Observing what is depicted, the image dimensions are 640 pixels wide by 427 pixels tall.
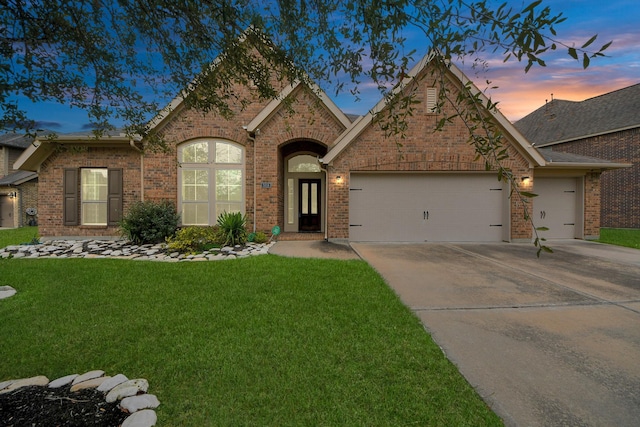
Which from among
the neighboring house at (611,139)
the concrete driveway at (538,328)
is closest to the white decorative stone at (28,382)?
the concrete driveway at (538,328)

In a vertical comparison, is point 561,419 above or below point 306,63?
below

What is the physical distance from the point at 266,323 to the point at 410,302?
83.6 inches

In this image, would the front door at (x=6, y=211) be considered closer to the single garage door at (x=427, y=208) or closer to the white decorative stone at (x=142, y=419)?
the single garage door at (x=427, y=208)

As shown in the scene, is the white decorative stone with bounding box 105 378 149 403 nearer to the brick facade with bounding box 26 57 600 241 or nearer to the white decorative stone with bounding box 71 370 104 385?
the white decorative stone with bounding box 71 370 104 385

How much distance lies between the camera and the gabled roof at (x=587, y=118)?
18438mm

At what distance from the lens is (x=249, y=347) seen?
3105 millimetres

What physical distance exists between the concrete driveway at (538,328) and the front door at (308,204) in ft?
20.5

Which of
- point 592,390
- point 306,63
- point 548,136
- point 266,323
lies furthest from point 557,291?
point 548,136

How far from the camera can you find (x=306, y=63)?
3.13 meters

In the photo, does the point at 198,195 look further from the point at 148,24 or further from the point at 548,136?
the point at 548,136

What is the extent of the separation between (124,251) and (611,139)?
26083mm

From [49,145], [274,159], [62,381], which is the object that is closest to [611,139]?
[274,159]

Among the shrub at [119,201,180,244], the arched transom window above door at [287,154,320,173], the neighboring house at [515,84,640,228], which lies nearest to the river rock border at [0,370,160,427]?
the shrub at [119,201,180,244]

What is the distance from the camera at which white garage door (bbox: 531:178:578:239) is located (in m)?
11.4
